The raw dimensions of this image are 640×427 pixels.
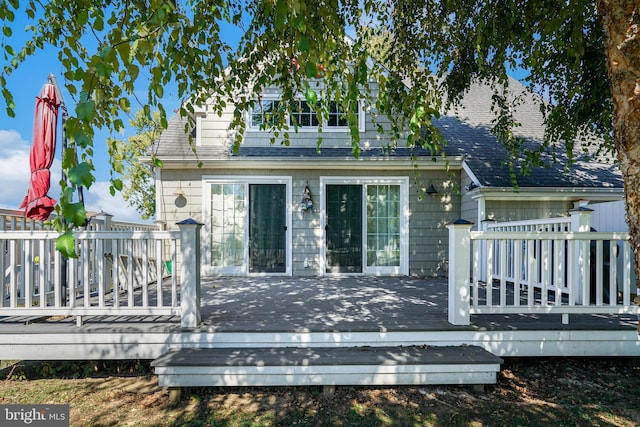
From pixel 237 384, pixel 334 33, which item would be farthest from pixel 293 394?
pixel 334 33

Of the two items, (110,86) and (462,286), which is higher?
(110,86)

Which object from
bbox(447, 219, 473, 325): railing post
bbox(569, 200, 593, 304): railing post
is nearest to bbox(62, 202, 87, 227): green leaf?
bbox(447, 219, 473, 325): railing post

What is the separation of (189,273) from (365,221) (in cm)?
412

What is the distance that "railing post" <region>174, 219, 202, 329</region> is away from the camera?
10.8 feet

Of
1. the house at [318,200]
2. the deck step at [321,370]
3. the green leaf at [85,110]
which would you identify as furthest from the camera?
the house at [318,200]

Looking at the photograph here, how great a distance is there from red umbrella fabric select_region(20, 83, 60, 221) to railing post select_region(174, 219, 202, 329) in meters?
1.68

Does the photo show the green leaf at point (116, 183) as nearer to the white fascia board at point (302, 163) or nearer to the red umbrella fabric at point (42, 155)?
the red umbrella fabric at point (42, 155)

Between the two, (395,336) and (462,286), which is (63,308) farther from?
(462,286)

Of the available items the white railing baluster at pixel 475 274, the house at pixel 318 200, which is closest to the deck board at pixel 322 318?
the white railing baluster at pixel 475 274

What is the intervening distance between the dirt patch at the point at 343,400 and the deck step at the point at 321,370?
0.14 metres

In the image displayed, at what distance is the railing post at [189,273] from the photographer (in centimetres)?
331

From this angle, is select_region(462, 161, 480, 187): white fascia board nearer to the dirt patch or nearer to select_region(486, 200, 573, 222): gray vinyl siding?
select_region(486, 200, 573, 222): gray vinyl siding

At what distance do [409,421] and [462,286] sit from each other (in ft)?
4.60

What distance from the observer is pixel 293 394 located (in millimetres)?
3041
